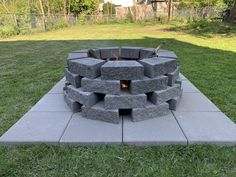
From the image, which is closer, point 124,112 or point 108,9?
point 124,112

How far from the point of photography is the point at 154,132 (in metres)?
2.68

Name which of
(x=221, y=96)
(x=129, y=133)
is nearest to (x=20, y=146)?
(x=129, y=133)

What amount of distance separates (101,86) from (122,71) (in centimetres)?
29

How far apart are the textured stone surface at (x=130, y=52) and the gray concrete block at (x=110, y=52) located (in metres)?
0.08

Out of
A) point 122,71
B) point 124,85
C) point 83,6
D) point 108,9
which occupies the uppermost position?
point 83,6

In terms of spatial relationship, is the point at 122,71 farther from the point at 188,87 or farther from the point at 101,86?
the point at 188,87

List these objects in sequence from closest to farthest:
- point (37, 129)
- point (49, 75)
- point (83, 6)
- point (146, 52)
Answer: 1. point (37, 129)
2. point (146, 52)
3. point (49, 75)
4. point (83, 6)

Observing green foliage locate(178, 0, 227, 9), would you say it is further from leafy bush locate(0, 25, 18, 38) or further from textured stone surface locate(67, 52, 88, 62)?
textured stone surface locate(67, 52, 88, 62)

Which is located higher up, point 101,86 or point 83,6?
point 83,6

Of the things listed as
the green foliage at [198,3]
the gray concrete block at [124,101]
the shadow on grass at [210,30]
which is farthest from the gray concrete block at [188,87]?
the green foliage at [198,3]

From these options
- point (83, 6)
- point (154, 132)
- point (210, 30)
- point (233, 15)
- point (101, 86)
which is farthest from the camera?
point (83, 6)

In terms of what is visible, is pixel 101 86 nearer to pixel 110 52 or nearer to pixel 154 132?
pixel 154 132

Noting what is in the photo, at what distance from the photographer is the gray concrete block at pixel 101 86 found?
9.36 ft

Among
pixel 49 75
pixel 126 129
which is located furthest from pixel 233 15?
pixel 126 129
